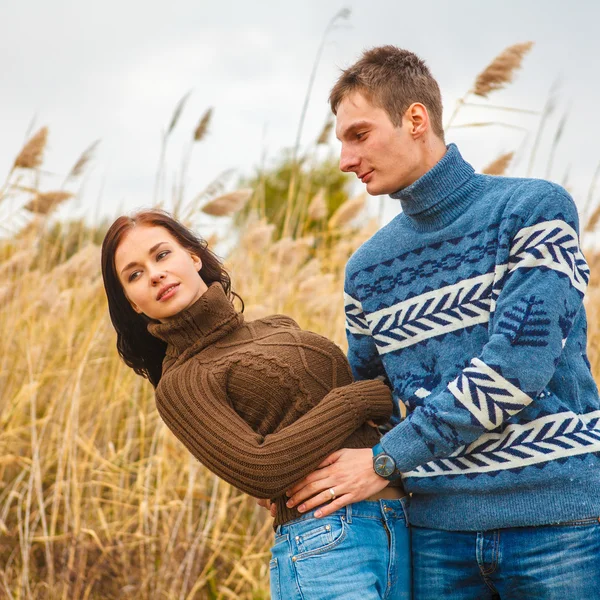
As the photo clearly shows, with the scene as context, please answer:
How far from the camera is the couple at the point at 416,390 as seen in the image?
1.84 metres

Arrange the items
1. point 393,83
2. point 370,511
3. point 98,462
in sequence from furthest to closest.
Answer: point 98,462 → point 393,83 → point 370,511

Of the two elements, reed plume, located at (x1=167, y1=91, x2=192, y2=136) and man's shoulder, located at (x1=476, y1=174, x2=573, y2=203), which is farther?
reed plume, located at (x1=167, y1=91, x2=192, y2=136)

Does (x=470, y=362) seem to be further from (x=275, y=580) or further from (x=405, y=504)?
(x=275, y=580)

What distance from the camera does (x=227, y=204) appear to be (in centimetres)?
374

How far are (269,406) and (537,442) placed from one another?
0.66 m

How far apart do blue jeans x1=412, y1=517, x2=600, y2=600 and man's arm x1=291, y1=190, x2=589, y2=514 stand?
0.26 meters

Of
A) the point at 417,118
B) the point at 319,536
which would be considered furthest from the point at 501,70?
the point at 319,536

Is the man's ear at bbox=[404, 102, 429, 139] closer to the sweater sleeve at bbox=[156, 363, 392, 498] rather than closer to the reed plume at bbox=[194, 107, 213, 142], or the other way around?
the sweater sleeve at bbox=[156, 363, 392, 498]

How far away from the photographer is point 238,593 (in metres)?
3.53

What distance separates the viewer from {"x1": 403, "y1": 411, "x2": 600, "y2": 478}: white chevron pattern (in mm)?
1856

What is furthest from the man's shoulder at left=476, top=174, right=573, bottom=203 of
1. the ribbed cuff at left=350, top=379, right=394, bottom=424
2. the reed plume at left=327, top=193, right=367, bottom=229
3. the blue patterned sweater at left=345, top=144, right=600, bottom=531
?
the reed plume at left=327, top=193, right=367, bottom=229

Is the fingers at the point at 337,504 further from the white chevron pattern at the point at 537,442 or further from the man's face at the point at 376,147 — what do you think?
the man's face at the point at 376,147

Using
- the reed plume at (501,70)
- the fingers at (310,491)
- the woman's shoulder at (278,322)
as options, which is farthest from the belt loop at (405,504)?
the reed plume at (501,70)

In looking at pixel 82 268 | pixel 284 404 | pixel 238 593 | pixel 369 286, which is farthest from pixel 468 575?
pixel 82 268
